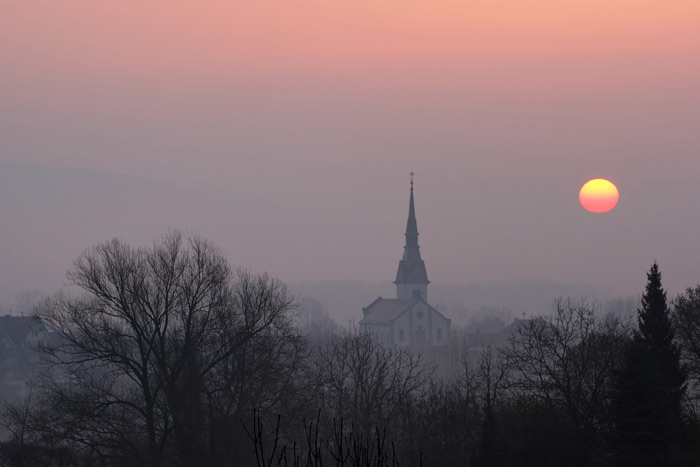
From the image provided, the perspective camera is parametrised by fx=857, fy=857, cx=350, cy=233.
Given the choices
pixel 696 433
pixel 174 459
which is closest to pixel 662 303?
pixel 696 433

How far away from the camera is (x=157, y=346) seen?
110 ft

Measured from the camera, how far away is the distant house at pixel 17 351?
9494cm

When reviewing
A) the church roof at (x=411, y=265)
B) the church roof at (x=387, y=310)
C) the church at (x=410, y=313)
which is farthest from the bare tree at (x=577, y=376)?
the church roof at (x=411, y=265)

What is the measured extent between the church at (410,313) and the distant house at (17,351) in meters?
66.8

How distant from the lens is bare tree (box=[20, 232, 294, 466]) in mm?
31594

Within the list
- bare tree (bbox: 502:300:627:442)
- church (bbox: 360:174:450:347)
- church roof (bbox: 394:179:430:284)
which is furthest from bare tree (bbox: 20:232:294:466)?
church roof (bbox: 394:179:430:284)

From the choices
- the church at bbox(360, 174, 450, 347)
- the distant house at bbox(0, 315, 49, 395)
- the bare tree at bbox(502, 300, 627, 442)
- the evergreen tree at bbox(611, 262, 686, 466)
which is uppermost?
the church at bbox(360, 174, 450, 347)

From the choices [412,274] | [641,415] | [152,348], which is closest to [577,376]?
[641,415]

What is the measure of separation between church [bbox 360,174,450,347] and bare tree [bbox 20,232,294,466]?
118309mm

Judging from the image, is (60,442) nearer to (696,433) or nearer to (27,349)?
(696,433)

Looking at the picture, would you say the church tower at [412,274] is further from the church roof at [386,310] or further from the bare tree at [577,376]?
the bare tree at [577,376]

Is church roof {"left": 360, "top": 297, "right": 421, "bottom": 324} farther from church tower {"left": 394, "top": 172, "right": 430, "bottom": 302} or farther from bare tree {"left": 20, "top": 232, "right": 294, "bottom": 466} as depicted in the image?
bare tree {"left": 20, "top": 232, "right": 294, "bottom": 466}

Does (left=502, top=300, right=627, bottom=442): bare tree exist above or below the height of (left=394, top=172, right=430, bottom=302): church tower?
below

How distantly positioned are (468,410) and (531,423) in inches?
186
